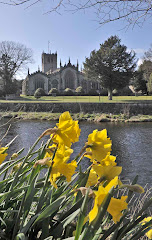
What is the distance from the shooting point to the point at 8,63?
40.6 m

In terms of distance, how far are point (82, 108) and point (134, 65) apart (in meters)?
10.6

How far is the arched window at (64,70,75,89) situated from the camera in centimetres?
5722

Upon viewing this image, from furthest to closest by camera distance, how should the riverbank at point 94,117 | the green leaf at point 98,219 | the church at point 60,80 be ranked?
the church at point 60,80, the riverbank at point 94,117, the green leaf at point 98,219

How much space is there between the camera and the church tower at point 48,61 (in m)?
76.2

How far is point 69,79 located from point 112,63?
2733 cm

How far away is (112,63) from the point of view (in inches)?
1235

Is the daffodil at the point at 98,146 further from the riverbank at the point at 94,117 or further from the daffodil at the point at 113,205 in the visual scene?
the riverbank at the point at 94,117

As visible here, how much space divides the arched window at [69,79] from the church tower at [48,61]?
19944 millimetres

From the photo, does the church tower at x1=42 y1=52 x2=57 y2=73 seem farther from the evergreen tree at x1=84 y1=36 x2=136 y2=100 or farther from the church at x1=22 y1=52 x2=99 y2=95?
the evergreen tree at x1=84 y1=36 x2=136 y2=100

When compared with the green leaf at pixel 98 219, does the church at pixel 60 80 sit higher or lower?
higher

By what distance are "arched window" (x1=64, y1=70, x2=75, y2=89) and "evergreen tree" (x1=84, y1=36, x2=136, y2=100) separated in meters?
25.7

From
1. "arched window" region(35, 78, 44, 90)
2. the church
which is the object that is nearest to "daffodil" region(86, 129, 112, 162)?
the church

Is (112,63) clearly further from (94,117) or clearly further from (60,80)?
(60,80)

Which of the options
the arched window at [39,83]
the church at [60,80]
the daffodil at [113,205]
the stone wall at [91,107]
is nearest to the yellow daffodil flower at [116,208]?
the daffodil at [113,205]
